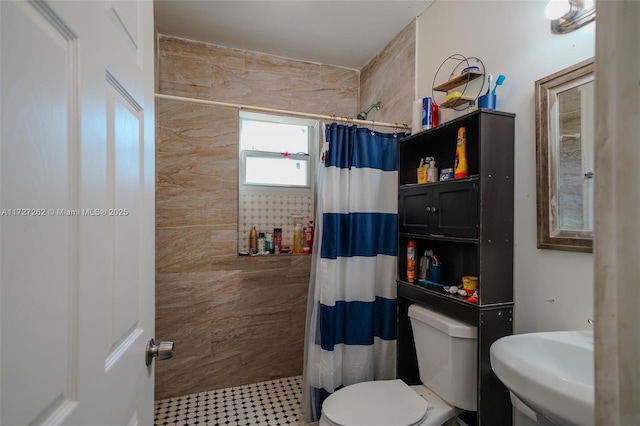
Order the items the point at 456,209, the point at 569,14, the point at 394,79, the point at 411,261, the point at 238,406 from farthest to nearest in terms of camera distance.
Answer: the point at 394,79 → the point at 238,406 → the point at 411,261 → the point at 456,209 → the point at 569,14

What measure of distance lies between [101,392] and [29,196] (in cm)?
38

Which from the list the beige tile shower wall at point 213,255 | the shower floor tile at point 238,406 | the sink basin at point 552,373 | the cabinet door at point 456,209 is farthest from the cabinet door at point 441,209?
the shower floor tile at point 238,406

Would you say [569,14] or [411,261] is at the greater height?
[569,14]

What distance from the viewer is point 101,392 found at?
21.4 inches

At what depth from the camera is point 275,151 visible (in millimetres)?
2516

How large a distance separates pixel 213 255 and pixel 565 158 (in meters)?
2.08

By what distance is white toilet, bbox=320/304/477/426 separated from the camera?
127 centimetres

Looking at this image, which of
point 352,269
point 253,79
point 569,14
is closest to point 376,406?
point 352,269

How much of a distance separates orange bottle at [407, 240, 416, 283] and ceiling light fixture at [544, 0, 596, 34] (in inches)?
44.6

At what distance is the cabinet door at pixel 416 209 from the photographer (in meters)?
1.57

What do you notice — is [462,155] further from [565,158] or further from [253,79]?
[253,79]

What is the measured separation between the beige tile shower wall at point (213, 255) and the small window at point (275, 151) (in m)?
0.15

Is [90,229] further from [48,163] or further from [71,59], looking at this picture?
[71,59]

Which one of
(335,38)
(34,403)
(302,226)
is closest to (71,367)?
(34,403)
